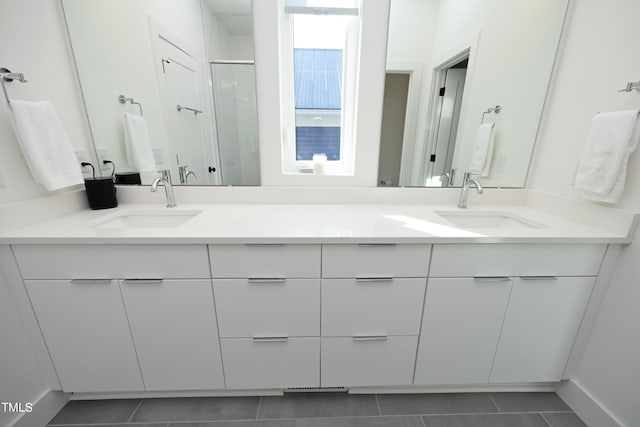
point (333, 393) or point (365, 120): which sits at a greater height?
point (365, 120)

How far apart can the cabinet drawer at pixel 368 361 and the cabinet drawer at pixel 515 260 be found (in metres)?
0.42

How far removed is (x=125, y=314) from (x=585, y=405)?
2.23 m

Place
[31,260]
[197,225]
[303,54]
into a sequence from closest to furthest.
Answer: [31,260] → [197,225] → [303,54]

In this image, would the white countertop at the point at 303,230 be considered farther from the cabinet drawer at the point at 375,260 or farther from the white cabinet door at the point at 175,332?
the white cabinet door at the point at 175,332

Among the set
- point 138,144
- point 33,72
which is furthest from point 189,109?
point 33,72

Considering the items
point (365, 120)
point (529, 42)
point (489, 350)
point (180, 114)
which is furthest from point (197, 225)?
point (529, 42)

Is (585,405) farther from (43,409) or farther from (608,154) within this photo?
(43,409)

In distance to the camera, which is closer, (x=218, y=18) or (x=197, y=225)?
(x=197, y=225)

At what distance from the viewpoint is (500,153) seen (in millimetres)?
1498

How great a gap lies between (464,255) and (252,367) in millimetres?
1124

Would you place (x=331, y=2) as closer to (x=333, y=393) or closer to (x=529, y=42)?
(x=529, y=42)

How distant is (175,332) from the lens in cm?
110

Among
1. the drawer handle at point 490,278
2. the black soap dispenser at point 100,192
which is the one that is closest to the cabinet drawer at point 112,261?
the black soap dispenser at point 100,192

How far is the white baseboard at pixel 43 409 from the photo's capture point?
1.06 metres
